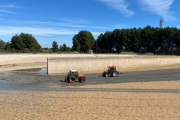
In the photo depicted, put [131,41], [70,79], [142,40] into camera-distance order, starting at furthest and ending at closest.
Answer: [131,41] → [142,40] → [70,79]

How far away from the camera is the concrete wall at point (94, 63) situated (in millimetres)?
27531

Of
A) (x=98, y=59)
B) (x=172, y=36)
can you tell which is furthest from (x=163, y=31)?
(x=98, y=59)

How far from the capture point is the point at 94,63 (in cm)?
3105

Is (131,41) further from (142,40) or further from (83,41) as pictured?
(83,41)

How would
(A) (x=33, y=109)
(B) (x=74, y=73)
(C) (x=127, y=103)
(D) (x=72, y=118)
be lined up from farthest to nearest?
(B) (x=74, y=73) → (C) (x=127, y=103) → (A) (x=33, y=109) → (D) (x=72, y=118)

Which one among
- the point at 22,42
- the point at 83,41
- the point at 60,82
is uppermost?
the point at 83,41

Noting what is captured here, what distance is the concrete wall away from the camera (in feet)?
90.3

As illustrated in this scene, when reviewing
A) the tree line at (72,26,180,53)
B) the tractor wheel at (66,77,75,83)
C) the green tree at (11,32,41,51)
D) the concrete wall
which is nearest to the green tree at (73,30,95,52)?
the tree line at (72,26,180,53)

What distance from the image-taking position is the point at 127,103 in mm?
10078

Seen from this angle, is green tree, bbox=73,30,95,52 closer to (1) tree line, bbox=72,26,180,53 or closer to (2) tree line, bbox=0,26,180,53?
(2) tree line, bbox=0,26,180,53

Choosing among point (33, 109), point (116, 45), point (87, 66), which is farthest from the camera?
point (116, 45)

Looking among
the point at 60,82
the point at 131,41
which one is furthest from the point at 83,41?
the point at 60,82

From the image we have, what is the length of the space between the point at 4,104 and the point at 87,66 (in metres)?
20.9

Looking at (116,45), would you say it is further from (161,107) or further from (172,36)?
(161,107)
